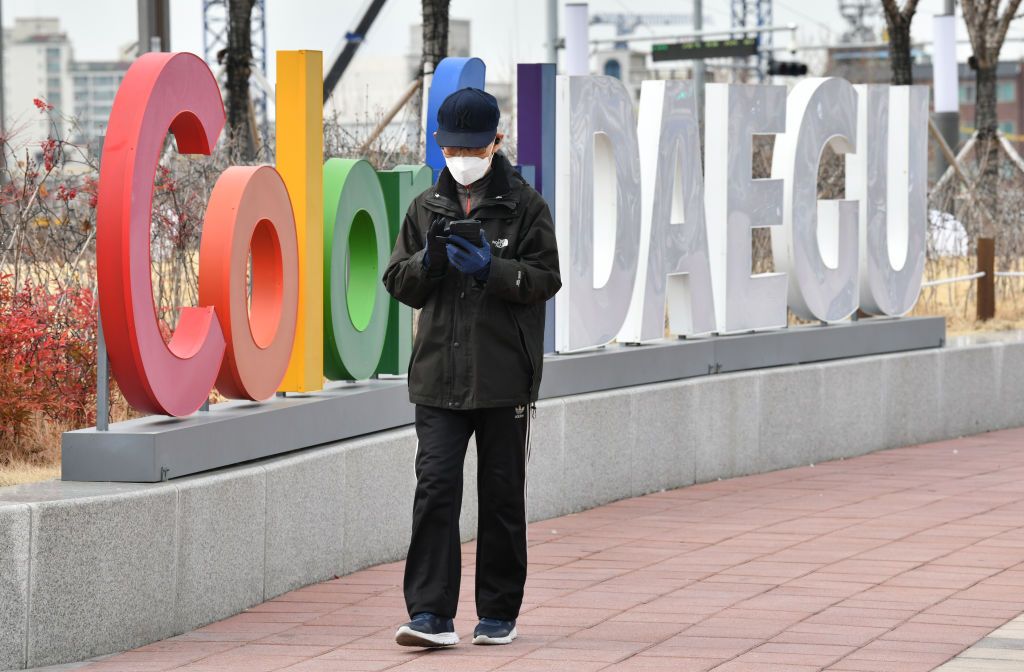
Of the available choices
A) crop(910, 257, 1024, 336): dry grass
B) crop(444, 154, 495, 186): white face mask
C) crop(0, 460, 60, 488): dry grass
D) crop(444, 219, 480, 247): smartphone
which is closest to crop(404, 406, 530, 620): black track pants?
crop(444, 219, 480, 247): smartphone

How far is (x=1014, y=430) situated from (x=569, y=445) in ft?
16.3

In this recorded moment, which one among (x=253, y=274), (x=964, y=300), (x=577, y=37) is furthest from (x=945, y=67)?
(x=253, y=274)

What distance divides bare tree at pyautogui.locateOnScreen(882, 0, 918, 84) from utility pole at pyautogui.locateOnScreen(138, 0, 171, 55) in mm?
10559

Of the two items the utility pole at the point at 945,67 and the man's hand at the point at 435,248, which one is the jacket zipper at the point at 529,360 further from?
the utility pole at the point at 945,67

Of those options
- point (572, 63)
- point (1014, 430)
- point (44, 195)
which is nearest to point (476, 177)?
point (44, 195)

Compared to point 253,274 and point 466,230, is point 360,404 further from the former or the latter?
point 466,230

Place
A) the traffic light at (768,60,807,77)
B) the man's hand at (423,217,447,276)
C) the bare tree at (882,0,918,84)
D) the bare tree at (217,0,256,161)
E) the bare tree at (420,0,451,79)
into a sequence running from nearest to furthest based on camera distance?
1. the man's hand at (423,217,447,276)
2. the bare tree at (420,0,451,79)
3. the bare tree at (217,0,256,161)
4. the bare tree at (882,0,918,84)
5. the traffic light at (768,60,807,77)

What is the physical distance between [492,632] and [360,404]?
216 centimetres

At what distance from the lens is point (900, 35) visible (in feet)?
71.2

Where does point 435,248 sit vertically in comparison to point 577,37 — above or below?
below

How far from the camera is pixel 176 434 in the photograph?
6777 millimetres

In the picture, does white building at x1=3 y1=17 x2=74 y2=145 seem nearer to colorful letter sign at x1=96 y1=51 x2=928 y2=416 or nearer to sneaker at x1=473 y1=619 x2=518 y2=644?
→ colorful letter sign at x1=96 y1=51 x2=928 y2=416

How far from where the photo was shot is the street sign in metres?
32.9

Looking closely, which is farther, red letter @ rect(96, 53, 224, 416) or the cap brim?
red letter @ rect(96, 53, 224, 416)
